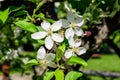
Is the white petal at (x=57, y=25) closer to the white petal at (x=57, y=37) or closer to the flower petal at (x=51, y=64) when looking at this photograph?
the white petal at (x=57, y=37)

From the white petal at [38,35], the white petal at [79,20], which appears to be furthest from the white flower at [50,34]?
the white petal at [79,20]

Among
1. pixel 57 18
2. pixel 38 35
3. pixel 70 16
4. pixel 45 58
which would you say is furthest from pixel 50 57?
pixel 57 18

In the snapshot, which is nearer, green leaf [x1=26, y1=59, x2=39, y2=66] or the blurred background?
green leaf [x1=26, y1=59, x2=39, y2=66]

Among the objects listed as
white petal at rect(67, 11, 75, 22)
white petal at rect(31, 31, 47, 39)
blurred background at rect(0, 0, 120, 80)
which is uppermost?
white petal at rect(67, 11, 75, 22)

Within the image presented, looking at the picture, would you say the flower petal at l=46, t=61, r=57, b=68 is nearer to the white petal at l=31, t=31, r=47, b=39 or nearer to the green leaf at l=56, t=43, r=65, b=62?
the green leaf at l=56, t=43, r=65, b=62

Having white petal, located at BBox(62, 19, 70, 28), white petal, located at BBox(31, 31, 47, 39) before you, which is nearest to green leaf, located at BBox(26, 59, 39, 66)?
white petal, located at BBox(31, 31, 47, 39)

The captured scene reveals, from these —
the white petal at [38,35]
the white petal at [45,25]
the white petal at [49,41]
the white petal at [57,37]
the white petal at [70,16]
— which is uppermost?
the white petal at [70,16]

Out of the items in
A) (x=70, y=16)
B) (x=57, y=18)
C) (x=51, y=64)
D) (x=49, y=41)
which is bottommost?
(x=57, y=18)

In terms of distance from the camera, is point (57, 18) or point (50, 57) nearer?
point (50, 57)

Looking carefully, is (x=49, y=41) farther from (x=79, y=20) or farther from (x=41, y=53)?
(x=79, y=20)
